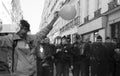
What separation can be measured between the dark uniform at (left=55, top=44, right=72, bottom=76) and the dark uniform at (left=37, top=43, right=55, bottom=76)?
0.22 m

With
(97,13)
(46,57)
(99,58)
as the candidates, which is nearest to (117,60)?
(99,58)

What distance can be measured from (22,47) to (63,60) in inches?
255

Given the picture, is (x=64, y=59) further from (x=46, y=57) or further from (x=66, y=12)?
(x=66, y=12)

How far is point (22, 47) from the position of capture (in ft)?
17.5

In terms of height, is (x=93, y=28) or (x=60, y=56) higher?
(x=93, y=28)

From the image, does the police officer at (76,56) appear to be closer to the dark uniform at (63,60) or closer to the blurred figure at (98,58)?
the dark uniform at (63,60)

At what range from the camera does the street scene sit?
5199 mm

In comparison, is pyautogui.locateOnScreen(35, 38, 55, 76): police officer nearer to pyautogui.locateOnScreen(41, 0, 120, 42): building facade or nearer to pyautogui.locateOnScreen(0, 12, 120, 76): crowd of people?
pyautogui.locateOnScreen(0, 12, 120, 76): crowd of people

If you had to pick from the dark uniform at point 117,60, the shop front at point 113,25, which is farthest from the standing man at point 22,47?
the shop front at point 113,25

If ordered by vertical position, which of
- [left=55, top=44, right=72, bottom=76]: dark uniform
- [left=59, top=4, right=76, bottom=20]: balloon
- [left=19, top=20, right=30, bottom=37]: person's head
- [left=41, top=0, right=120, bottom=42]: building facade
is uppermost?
[left=41, top=0, right=120, bottom=42]: building facade

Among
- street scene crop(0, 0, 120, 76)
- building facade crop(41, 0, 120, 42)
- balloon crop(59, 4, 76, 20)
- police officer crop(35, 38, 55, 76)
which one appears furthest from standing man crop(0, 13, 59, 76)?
building facade crop(41, 0, 120, 42)

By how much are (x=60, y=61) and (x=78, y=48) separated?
3.13ft

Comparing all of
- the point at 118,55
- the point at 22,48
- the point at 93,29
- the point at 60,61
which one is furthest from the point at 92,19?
the point at 22,48

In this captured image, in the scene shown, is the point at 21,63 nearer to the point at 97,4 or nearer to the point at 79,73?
the point at 79,73
